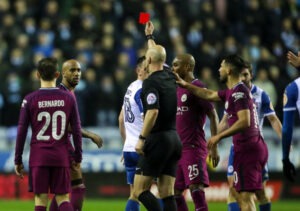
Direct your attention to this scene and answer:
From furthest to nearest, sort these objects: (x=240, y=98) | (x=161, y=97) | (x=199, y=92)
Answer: (x=199, y=92) < (x=240, y=98) < (x=161, y=97)

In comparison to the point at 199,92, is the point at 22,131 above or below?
below

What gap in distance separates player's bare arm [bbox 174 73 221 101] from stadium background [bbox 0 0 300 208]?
7784 mm

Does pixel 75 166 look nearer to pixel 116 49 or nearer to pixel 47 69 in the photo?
pixel 47 69

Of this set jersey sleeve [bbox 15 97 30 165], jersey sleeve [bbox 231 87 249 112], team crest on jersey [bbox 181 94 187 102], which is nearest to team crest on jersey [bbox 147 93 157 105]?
jersey sleeve [bbox 231 87 249 112]

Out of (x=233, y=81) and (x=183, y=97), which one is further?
(x=183, y=97)

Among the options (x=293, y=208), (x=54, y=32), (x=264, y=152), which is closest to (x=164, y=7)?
(x=54, y=32)

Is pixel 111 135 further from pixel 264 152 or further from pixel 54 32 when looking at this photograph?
pixel 264 152

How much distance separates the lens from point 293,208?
17328 millimetres

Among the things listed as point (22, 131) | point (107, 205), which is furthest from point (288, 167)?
point (107, 205)

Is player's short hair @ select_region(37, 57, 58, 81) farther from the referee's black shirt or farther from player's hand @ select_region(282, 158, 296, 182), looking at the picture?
player's hand @ select_region(282, 158, 296, 182)

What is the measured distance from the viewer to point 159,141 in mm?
10938

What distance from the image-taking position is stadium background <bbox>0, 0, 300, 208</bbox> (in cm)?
1961

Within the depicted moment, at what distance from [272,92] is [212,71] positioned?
1896 mm

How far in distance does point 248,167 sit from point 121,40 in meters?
11.2
